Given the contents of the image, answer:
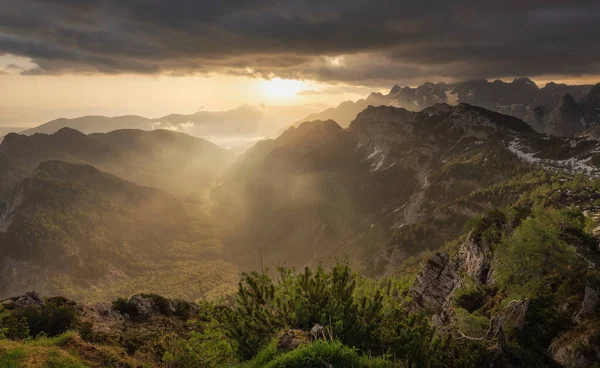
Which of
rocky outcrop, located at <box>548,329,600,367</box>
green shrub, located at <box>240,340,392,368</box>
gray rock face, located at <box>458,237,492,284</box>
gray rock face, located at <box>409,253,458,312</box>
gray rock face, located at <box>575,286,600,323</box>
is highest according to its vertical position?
green shrub, located at <box>240,340,392,368</box>

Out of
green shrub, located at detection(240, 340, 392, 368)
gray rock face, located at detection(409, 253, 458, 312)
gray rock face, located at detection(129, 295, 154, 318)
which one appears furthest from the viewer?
gray rock face, located at detection(409, 253, 458, 312)

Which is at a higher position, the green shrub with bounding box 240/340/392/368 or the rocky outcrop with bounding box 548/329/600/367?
the green shrub with bounding box 240/340/392/368

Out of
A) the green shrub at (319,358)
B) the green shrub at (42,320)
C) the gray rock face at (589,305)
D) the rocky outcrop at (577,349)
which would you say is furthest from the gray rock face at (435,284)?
the green shrub at (42,320)

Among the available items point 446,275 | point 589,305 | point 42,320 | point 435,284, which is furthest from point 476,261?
point 42,320

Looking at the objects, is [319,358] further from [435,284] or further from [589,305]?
[435,284]

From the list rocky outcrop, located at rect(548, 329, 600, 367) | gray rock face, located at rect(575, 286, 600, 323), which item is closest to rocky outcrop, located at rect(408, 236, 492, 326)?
gray rock face, located at rect(575, 286, 600, 323)

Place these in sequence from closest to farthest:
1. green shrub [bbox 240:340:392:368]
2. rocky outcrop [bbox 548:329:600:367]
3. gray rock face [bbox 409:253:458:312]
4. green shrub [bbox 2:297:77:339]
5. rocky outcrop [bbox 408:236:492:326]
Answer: green shrub [bbox 240:340:392:368] → rocky outcrop [bbox 548:329:600:367] → green shrub [bbox 2:297:77:339] → rocky outcrop [bbox 408:236:492:326] → gray rock face [bbox 409:253:458:312]

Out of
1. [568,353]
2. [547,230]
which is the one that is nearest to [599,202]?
[547,230]

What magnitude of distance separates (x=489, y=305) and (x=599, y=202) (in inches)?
3163

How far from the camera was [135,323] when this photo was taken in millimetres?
53375

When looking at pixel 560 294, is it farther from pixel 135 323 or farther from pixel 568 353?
pixel 135 323

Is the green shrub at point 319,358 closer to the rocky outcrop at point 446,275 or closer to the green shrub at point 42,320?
the green shrub at point 42,320

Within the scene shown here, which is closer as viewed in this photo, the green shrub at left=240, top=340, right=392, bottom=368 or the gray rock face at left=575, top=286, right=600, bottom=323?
the green shrub at left=240, top=340, right=392, bottom=368

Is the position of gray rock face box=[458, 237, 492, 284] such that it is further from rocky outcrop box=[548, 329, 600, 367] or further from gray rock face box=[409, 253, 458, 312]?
rocky outcrop box=[548, 329, 600, 367]
